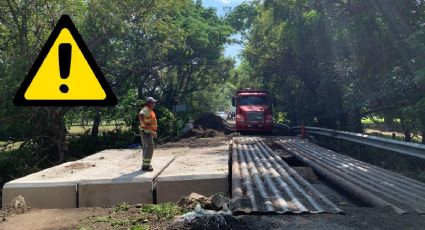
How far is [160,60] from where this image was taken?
32938 millimetres

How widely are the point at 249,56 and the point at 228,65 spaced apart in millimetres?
7849

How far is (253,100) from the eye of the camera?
1086 inches

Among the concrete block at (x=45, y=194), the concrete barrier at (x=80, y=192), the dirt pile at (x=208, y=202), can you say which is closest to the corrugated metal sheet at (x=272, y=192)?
the dirt pile at (x=208, y=202)

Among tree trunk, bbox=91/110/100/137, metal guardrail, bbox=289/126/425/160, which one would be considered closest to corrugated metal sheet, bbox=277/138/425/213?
metal guardrail, bbox=289/126/425/160

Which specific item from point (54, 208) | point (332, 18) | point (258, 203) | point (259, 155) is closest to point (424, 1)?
point (332, 18)

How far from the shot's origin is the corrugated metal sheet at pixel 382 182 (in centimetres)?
668

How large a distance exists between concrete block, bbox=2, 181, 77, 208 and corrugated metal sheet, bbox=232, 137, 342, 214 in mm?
3290

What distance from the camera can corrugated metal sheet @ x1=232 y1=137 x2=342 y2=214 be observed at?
20.7ft

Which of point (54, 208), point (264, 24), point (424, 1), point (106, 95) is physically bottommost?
point (54, 208)

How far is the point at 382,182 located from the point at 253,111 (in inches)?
726

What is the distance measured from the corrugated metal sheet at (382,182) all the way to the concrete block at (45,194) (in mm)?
5702

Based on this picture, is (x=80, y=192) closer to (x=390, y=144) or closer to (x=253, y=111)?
(x=390, y=144)

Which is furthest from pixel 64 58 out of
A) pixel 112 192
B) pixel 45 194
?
pixel 45 194

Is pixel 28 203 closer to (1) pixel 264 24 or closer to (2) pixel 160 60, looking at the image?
(2) pixel 160 60
